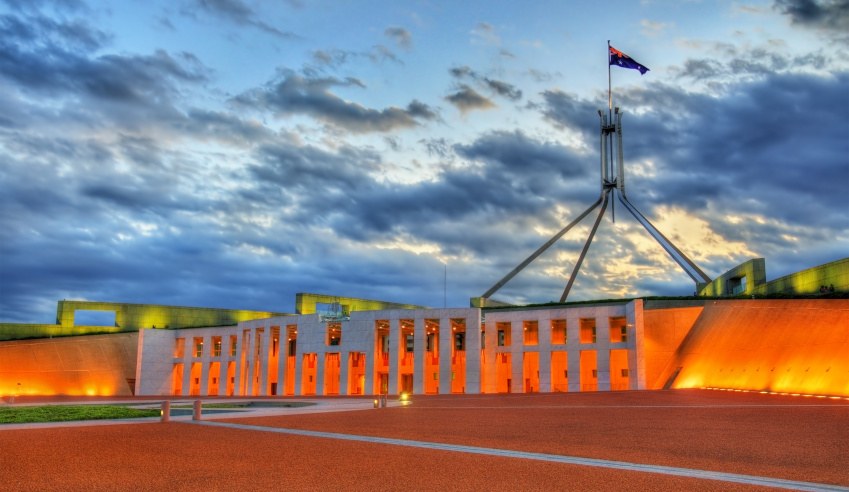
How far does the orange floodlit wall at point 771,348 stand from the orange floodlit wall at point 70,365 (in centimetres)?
5339

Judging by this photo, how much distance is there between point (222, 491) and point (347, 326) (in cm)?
4797

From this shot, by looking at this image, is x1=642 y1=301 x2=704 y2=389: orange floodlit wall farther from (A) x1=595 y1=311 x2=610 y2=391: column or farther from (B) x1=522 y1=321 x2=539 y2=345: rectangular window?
(B) x1=522 y1=321 x2=539 y2=345: rectangular window

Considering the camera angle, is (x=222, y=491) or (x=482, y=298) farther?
(x=482, y=298)

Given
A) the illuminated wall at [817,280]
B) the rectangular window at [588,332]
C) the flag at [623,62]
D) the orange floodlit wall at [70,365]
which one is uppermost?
the flag at [623,62]

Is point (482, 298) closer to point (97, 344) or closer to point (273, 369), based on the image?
point (273, 369)

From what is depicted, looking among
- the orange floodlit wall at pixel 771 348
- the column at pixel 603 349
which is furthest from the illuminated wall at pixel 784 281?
the column at pixel 603 349

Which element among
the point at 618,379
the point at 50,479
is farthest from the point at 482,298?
the point at 50,479

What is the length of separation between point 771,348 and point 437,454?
82.7ft

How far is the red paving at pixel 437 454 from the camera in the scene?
8.62 metres

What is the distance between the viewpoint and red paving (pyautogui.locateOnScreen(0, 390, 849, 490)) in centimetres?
862

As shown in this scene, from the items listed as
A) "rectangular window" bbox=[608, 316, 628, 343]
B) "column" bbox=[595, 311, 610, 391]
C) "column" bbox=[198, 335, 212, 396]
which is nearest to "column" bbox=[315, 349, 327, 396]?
"column" bbox=[198, 335, 212, 396]

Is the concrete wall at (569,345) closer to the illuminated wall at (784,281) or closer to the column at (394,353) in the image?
the column at (394,353)

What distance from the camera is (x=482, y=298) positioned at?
205 feet

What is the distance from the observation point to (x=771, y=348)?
31.0 meters
